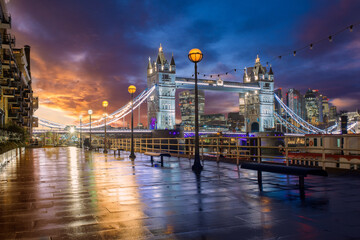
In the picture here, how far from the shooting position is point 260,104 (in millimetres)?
129875

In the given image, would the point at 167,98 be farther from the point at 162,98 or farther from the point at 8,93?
the point at 8,93

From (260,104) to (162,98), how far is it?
45.0 metres

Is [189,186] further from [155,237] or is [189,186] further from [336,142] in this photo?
[336,142]

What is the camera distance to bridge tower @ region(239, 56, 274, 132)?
129625 millimetres

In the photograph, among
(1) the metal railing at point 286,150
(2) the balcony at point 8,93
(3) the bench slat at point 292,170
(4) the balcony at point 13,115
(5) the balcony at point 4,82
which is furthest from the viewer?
(4) the balcony at point 13,115

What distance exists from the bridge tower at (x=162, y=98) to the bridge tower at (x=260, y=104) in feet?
122

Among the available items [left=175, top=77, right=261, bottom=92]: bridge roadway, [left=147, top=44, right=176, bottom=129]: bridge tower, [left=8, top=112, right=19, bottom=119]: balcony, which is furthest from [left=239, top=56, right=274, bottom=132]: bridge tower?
[left=8, top=112, right=19, bottom=119]: balcony

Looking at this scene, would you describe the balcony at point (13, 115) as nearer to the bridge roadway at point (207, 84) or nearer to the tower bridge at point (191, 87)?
the tower bridge at point (191, 87)

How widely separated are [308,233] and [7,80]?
3933cm

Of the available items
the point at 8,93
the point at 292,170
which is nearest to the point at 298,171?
the point at 292,170

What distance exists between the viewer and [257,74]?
136375 mm

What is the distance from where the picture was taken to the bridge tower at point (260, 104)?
130m


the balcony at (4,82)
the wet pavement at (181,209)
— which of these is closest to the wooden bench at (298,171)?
the wet pavement at (181,209)

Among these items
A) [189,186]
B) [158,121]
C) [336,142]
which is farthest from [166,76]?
[189,186]
